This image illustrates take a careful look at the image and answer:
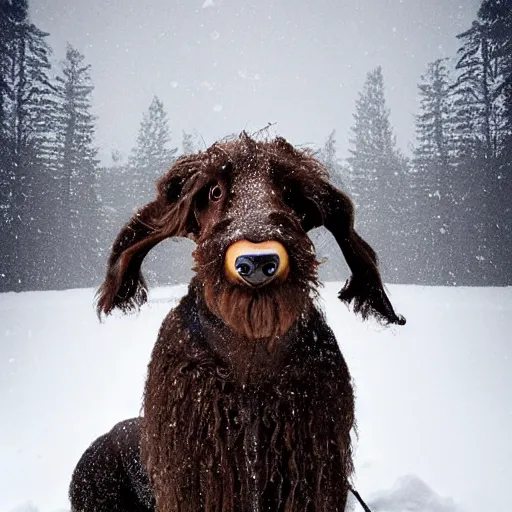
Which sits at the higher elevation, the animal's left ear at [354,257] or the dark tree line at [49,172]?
the dark tree line at [49,172]

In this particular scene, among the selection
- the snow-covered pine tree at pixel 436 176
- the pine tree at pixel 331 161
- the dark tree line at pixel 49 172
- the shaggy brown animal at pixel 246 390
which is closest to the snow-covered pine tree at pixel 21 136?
the dark tree line at pixel 49 172

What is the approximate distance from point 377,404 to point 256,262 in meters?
4.18

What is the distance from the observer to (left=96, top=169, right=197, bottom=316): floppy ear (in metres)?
1.56

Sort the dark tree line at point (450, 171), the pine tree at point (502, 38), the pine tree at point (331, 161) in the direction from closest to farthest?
1. the pine tree at point (331, 161)
2. the pine tree at point (502, 38)
3. the dark tree line at point (450, 171)

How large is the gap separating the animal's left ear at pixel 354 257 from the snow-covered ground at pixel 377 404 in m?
0.33

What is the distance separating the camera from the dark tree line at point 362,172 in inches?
758

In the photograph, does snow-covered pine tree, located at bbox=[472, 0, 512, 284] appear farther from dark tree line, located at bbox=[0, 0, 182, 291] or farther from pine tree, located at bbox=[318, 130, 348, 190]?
dark tree line, located at bbox=[0, 0, 182, 291]

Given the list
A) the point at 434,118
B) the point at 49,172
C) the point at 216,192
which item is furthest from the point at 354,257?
the point at 434,118

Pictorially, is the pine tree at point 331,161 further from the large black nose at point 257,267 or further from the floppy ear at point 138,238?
the large black nose at point 257,267

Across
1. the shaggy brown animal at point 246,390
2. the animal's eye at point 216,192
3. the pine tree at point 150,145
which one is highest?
the pine tree at point 150,145

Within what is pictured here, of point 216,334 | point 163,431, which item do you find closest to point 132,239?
point 216,334

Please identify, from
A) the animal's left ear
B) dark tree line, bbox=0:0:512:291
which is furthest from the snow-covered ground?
dark tree line, bbox=0:0:512:291

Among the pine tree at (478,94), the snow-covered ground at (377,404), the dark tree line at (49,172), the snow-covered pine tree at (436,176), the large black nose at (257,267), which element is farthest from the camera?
the snow-covered pine tree at (436,176)

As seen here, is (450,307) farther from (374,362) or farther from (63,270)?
(63,270)
